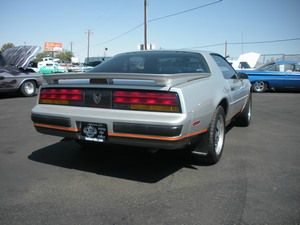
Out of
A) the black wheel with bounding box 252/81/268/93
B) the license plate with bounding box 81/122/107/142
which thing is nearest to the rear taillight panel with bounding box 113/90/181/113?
the license plate with bounding box 81/122/107/142

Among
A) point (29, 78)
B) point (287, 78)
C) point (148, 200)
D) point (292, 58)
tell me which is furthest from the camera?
point (292, 58)

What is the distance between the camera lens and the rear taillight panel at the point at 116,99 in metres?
2.71

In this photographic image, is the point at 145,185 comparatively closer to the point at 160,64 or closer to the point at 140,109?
the point at 140,109

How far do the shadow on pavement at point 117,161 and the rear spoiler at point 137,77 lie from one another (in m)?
0.89

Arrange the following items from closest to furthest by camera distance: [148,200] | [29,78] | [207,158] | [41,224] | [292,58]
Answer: [41,224]
[148,200]
[207,158]
[29,78]
[292,58]

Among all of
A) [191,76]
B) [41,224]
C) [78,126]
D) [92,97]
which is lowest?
[41,224]

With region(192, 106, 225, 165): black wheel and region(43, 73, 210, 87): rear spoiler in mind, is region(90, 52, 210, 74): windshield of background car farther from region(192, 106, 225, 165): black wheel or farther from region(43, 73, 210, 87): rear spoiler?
region(192, 106, 225, 165): black wheel

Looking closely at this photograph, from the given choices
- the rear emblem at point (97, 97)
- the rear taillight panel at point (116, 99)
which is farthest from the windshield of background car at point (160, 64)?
the rear emblem at point (97, 97)

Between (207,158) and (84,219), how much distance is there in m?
1.62

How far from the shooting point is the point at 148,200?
2625 millimetres

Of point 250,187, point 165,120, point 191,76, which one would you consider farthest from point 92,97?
point 250,187

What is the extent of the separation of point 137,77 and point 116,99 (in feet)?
Result: 0.99

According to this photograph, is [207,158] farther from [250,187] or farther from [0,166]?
[0,166]

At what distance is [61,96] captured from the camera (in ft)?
10.5
